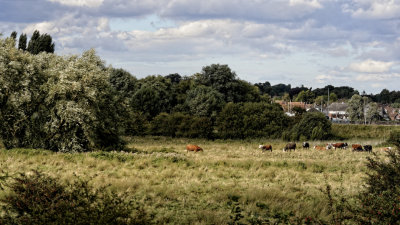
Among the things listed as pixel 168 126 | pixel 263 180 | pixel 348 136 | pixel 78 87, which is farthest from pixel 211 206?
pixel 348 136

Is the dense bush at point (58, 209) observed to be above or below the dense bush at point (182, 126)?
above

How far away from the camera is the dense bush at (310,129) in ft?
230

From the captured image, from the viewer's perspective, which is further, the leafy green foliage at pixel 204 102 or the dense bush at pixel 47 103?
the leafy green foliage at pixel 204 102

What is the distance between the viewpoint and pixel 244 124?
75.2 meters

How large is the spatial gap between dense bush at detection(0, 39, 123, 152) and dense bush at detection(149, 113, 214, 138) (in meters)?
38.9

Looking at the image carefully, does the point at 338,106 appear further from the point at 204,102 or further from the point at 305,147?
the point at 305,147

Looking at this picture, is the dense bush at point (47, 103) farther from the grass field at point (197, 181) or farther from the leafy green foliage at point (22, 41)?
the leafy green foliage at point (22, 41)

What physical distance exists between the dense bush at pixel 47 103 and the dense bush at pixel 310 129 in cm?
4370

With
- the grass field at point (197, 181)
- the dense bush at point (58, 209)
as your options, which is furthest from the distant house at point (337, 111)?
the dense bush at point (58, 209)

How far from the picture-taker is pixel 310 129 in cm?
7100

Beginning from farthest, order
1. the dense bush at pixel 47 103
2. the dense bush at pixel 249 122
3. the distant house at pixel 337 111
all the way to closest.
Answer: the distant house at pixel 337 111
the dense bush at pixel 249 122
the dense bush at pixel 47 103

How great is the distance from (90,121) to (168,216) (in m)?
22.7

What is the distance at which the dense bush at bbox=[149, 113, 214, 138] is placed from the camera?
73062mm

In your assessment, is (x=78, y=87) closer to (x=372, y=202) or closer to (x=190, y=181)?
(x=190, y=181)
